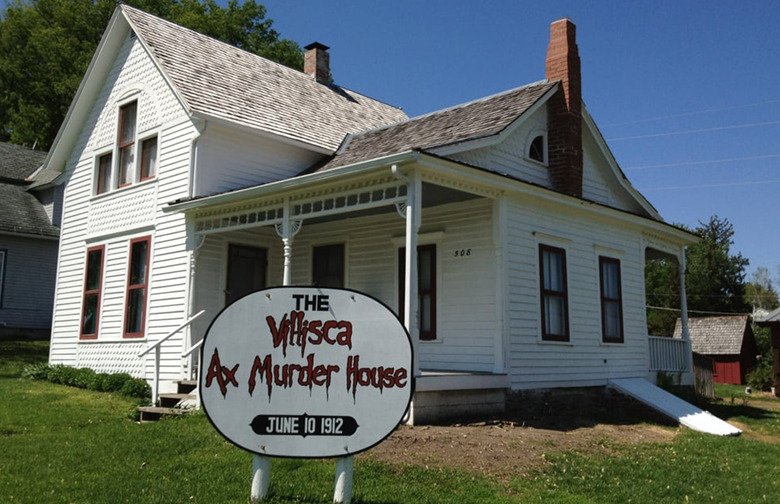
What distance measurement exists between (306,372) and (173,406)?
7969mm

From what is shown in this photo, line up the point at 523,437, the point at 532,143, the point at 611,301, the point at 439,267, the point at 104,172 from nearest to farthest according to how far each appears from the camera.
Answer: the point at 523,437
the point at 439,267
the point at 532,143
the point at 611,301
the point at 104,172

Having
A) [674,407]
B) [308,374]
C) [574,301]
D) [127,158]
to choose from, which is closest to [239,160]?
[127,158]

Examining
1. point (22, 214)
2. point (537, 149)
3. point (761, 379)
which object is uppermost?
point (22, 214)

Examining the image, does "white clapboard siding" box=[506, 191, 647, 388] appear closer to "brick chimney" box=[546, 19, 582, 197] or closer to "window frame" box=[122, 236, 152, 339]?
"brick chimney" box=[546, 19, 582, 197]

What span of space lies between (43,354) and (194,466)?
15.6m

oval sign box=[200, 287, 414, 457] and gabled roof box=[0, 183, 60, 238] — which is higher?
gabled roof box=[0, 183, 60, 238]

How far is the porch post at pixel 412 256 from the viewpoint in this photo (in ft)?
32.8

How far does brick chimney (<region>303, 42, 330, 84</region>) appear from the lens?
71.8 feet

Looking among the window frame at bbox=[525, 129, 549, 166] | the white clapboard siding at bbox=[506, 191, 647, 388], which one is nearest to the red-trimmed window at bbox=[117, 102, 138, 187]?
the window frame at bbox=[525, 129, 549, 166]

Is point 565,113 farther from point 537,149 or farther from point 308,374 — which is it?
point 308,374

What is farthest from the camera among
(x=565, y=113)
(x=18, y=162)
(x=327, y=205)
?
(x=18, y=162)

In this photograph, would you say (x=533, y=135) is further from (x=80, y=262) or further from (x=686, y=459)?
(x=80, y=262)

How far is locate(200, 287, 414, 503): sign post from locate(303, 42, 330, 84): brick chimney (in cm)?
1723

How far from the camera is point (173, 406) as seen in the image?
40.9ft
